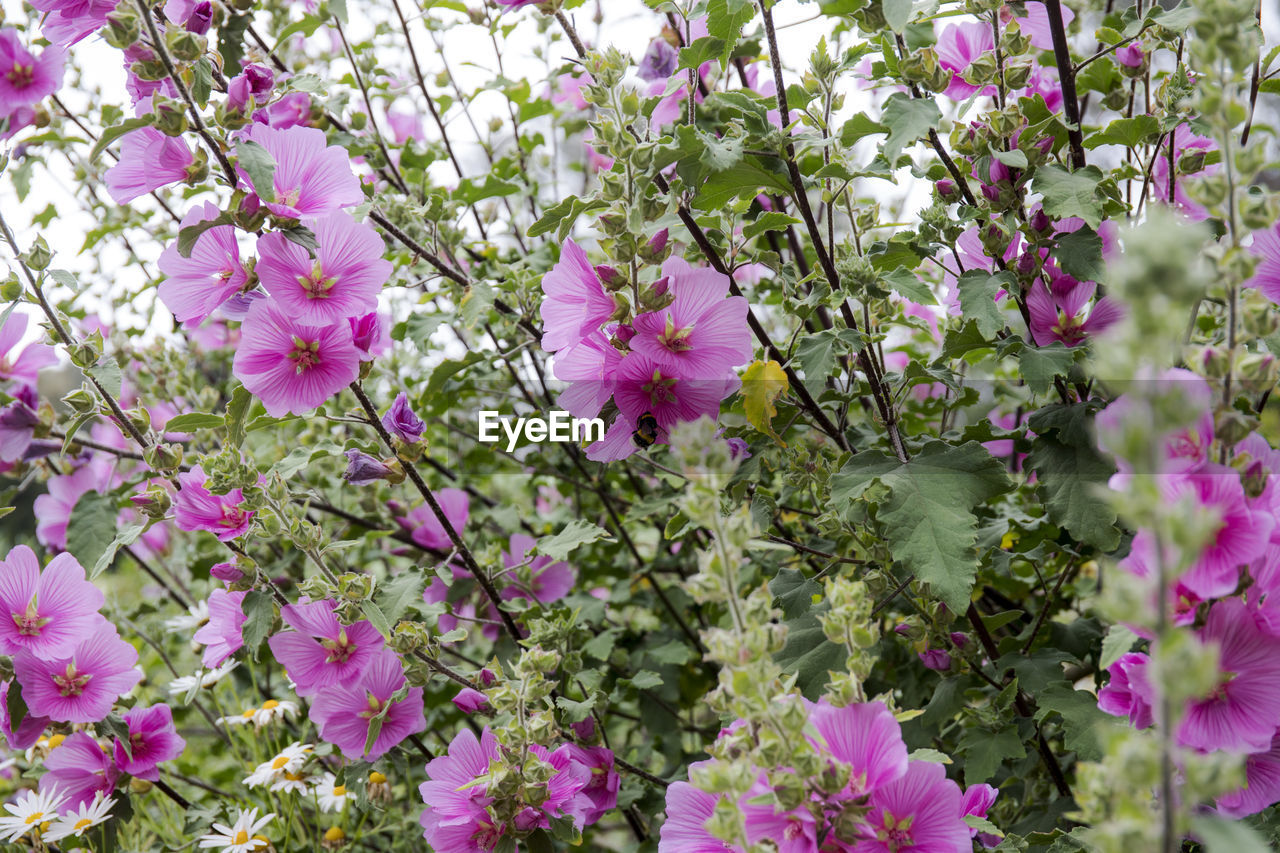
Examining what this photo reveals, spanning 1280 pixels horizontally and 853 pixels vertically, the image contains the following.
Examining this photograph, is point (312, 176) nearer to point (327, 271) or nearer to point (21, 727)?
point (327, 271)

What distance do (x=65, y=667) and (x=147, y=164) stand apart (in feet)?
2.50

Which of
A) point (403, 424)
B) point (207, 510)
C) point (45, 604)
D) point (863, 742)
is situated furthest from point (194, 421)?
point (863, 742)

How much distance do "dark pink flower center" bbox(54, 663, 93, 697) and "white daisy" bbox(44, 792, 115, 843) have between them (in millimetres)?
152

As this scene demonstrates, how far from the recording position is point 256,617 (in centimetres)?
118

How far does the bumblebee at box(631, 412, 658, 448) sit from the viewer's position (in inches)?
41.3

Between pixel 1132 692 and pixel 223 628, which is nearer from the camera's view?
pixel 1132 692

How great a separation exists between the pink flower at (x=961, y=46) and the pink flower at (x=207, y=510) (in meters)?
1.12

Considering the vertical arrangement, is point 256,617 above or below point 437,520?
below

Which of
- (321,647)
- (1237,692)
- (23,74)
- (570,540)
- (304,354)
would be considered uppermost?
(23,74)

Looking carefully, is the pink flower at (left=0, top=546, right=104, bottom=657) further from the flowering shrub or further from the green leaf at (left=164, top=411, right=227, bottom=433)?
the green leaf at (left=164, top=411, right=227, bottom=433)

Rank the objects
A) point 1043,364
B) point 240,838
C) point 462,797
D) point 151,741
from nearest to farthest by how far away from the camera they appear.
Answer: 1. point 1043,364
2. point 462,797
3. point 240,838
4. point 151,741

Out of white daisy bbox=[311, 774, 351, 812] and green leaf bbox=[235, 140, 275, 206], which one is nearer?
green leaf bbox=[235, 140, 275, 206]

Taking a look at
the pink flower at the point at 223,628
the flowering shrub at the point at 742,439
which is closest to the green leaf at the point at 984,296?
the flowering shrub at the point at 742,439

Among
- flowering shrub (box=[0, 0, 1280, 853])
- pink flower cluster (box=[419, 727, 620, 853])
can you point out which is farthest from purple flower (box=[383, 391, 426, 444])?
pink flower cluster (box=[419, 727, 620, 853])
